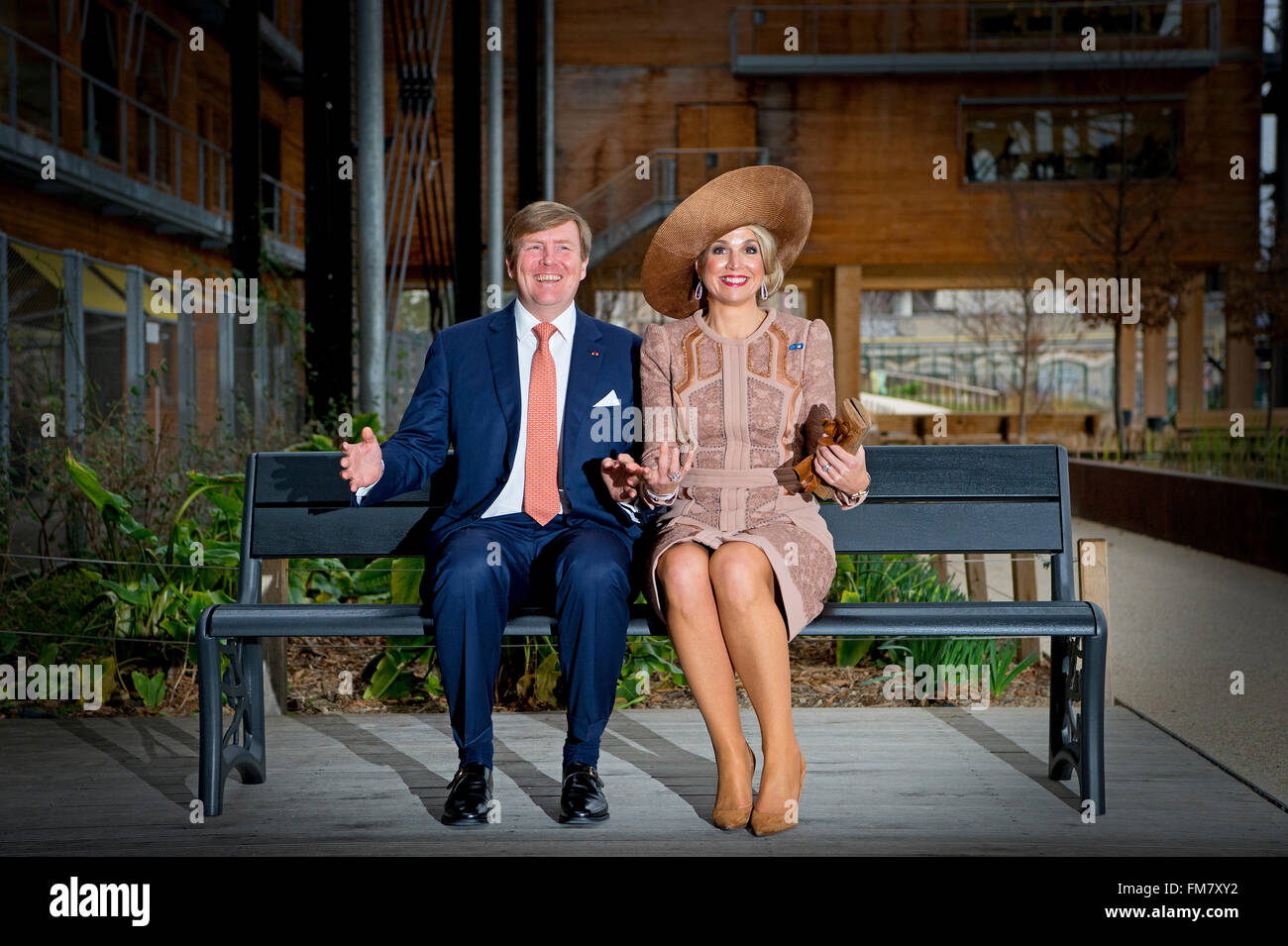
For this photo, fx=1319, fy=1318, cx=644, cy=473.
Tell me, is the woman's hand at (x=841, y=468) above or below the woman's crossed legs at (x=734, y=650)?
above

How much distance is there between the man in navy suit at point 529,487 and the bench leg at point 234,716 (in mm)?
550

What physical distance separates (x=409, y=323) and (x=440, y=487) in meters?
44.6

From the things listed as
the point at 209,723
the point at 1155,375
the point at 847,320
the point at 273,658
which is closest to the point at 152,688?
the point at 273,658

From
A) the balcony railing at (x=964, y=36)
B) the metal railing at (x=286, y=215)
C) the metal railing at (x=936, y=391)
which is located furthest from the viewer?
the metal railing at (x=936, y=391)

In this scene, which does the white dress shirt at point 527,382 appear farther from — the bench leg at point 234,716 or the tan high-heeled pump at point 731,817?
the tan high-heeled pump at point 731,817

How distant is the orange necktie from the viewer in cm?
358

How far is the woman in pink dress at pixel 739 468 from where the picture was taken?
3186 mm

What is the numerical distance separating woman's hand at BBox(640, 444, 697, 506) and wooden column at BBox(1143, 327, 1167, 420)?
2517 cm

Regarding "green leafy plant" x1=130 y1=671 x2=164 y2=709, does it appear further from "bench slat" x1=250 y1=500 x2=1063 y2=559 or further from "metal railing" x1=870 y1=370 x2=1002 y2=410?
"metal railing" x1=870 y1=370 x2=1002 y2=410

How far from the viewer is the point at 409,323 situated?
4750cm

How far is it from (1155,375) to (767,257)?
2545 cm

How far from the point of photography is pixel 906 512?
12.8 ft

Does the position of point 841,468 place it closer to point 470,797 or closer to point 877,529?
point 877,529

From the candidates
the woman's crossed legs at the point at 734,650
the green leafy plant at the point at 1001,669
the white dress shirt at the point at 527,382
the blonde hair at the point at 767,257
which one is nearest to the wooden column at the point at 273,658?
the white dress shirt at the point at 527,382
